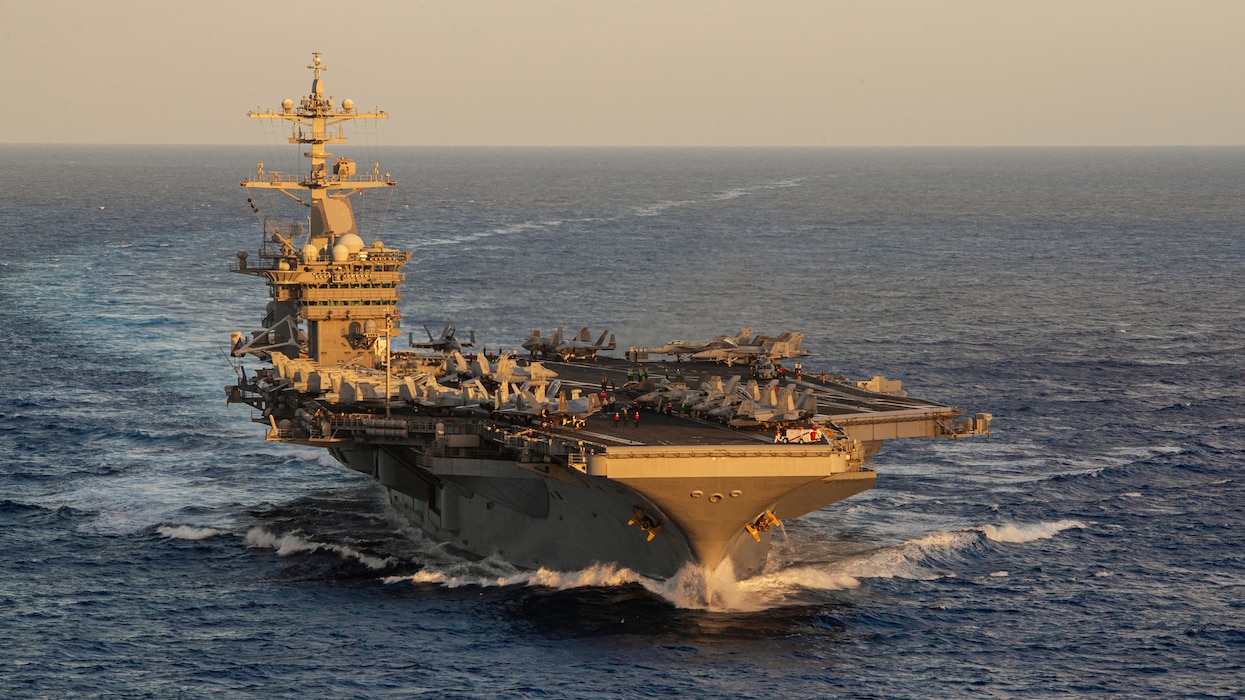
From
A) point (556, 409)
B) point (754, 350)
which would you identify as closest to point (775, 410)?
point (556, 409)

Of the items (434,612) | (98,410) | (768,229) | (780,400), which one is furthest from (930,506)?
(768,229)

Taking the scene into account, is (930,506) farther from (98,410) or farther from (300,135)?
(98,410)

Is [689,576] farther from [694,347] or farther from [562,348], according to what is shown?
[562,348]

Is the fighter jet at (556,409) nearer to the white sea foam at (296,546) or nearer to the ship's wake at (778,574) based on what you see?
the ship's wake at (778,574)

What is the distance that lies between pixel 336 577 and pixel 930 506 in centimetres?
1491

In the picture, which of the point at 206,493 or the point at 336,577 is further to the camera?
the point at 206,493

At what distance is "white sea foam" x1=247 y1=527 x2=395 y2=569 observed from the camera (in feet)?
121

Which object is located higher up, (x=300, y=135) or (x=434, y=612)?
(x=300, y=135)

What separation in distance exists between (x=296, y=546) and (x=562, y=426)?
7.57 metres

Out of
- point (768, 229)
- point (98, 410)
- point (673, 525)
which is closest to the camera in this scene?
point (673, 525)

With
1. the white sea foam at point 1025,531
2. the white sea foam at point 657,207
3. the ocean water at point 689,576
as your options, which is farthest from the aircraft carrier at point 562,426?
the white sea foam at point 657,207

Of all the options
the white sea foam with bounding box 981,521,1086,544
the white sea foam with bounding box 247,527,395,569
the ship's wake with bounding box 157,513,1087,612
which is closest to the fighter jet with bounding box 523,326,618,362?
the ship's wake with bounding box 157,513,1087,612

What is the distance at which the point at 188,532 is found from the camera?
3897 cm

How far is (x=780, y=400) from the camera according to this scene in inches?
1364
